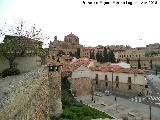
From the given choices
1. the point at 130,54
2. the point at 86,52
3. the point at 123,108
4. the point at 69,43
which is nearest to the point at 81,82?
the point at 123,108

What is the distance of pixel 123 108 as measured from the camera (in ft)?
104

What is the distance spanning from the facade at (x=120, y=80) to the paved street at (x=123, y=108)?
14.5 feet

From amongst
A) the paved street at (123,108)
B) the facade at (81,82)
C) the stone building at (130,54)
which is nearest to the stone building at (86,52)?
the stone building at (130,54)

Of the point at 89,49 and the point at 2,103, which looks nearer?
the point at 2,103

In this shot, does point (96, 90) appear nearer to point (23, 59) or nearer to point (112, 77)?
point (112, 77)

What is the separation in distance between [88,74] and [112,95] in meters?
4.70

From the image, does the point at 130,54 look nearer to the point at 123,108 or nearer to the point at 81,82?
the point at 81,82

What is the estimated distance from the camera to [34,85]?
39.7 ft

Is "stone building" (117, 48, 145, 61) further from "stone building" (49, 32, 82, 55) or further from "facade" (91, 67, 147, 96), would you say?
"facade" (91, 67, 147, 96)

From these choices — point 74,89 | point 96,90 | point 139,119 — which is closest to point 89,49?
point 96,90

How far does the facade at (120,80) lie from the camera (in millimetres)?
40528

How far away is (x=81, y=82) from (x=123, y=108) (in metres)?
8.81

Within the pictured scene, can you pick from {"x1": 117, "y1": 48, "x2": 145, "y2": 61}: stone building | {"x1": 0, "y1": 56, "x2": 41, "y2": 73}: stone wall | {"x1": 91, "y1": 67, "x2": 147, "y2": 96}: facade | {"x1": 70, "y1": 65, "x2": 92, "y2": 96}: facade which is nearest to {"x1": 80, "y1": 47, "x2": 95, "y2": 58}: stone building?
{"x1": 117, "y1": 48, "x2": 145, "y2": 61}: stone building

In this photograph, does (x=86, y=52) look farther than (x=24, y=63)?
Yes
